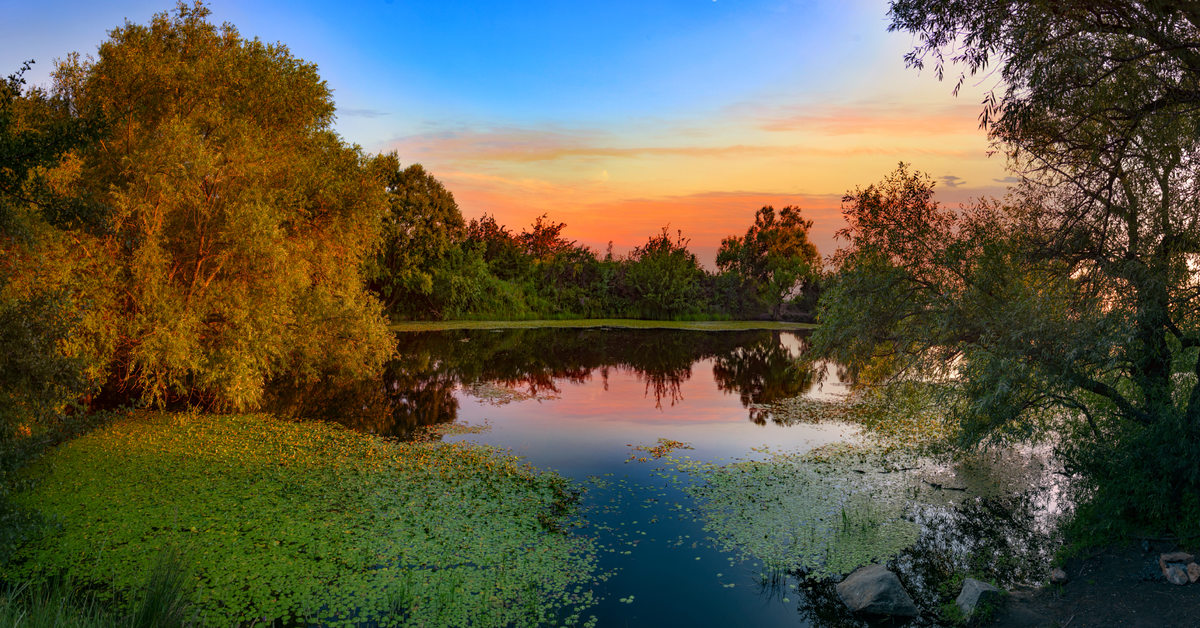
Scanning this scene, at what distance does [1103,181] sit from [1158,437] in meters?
4.50

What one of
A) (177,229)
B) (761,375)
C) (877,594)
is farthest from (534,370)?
(877,594)

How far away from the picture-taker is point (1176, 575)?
8969 millimetres

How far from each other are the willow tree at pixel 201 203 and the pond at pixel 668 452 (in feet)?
11.9

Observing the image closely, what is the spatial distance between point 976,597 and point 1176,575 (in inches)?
107

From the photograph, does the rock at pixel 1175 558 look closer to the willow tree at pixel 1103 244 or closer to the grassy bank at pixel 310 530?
the willow tree at pixel 1103 244

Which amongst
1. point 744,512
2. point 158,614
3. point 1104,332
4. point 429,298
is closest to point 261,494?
point 158,614

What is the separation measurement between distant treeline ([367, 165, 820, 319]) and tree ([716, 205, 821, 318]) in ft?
0.41

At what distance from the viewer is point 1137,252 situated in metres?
10.9

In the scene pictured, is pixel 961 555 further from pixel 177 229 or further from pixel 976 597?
pixel 177 229

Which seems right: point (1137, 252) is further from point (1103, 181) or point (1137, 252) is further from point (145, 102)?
point (145, 102)

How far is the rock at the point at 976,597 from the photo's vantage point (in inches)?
354

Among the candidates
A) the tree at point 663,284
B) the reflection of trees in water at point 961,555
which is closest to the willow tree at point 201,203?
the reflection of trees in water at point 961,555

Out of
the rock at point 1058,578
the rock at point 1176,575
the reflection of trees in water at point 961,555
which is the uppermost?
the rock at point 1176,575

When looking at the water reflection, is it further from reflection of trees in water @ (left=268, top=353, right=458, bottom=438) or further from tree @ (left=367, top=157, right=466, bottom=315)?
tree @ (left=367, top=157, right=466, bottom=315)
